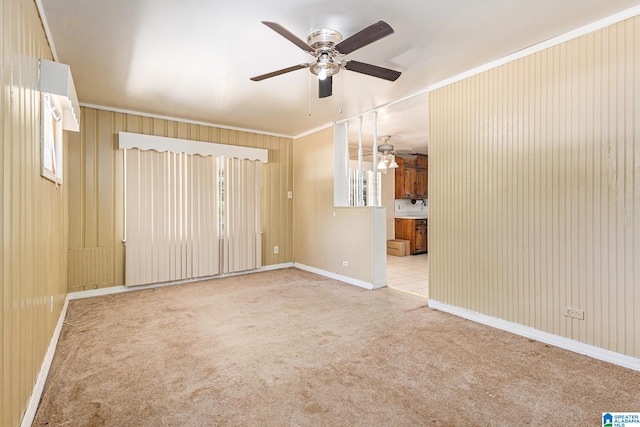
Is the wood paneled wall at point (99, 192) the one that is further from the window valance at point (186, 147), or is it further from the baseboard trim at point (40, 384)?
the baseboard trim at point (40, 384)

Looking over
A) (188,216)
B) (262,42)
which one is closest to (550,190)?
(262,42)

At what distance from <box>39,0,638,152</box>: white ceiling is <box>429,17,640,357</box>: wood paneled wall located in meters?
0.31

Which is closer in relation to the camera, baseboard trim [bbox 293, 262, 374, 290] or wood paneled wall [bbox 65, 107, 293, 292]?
wood paneled wall [bbox 65, 107, 293, 292]

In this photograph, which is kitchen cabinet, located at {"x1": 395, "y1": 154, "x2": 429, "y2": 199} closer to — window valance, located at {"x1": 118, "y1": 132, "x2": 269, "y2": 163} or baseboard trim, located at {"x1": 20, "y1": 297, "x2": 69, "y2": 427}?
window valance, located at {"x1": 118, "y1": 132, "x2": 269, "y2": 163}

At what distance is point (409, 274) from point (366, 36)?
4441 mm

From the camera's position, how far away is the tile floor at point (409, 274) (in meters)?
4.76

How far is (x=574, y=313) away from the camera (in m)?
2.66

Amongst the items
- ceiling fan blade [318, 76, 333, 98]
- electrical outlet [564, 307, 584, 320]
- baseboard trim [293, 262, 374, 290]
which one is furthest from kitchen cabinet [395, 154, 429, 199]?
electrical outlet [564, 307, 584, 320]

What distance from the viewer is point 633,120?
236 cm

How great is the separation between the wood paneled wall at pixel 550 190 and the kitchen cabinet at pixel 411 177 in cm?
450

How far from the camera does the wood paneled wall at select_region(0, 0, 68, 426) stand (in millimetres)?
1410

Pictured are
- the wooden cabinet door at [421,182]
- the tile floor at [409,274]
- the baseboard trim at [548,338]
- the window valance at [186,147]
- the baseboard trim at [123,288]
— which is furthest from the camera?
the wooden cabinet door at [421,182]

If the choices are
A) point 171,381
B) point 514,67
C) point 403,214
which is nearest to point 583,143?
point 514,67

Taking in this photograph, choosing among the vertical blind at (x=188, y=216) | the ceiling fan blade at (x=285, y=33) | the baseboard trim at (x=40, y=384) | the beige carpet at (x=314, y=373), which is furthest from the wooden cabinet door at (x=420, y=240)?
the baseboard trim at (x=40, y=384)
